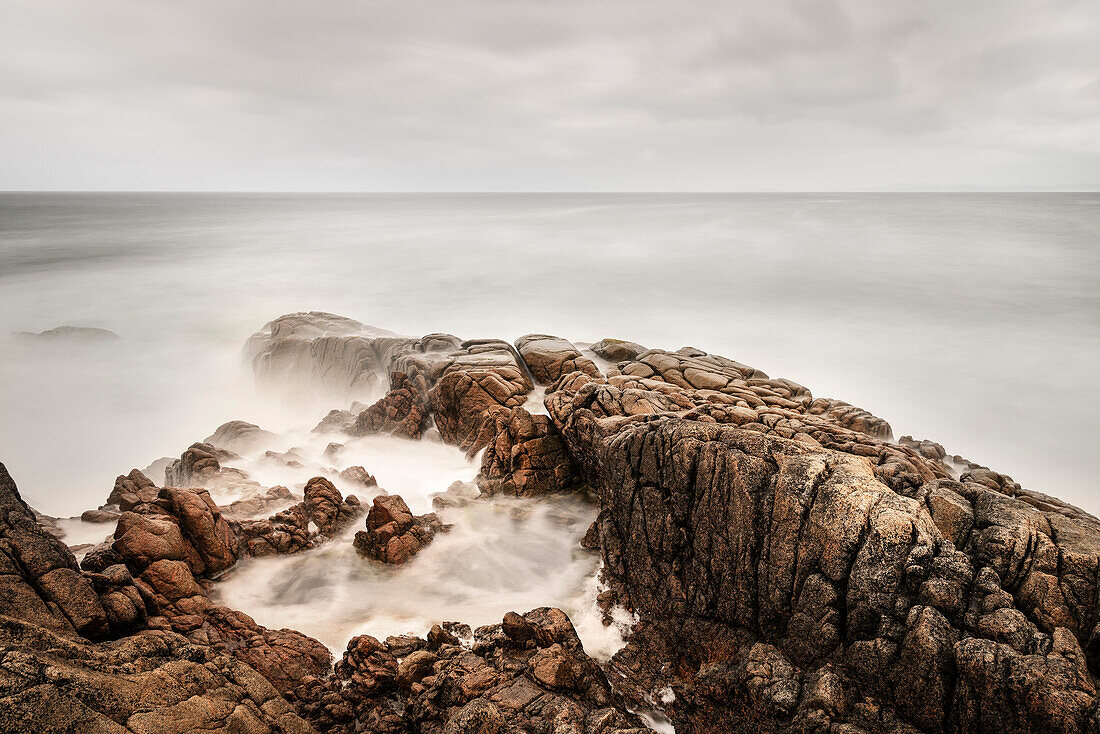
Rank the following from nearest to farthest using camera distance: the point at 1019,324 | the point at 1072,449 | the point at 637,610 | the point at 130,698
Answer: the point at 130,698, the point at 637,610, the point at 1072,449, the point at 1019,324

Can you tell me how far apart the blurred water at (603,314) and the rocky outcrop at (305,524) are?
1087 centimetres

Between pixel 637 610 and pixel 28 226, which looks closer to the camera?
pixel 637 610

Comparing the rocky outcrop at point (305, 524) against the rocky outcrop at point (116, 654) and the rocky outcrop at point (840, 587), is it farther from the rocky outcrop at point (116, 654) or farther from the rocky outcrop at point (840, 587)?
the rocky outcrop at point (840, 587)

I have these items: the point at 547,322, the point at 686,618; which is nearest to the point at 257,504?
the point at 686,618

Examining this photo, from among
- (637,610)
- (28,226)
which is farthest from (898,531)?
(28,226)

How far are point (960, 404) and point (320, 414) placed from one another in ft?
88.0

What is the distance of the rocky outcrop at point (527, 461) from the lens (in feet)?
51.9

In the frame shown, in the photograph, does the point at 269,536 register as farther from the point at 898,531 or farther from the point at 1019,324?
the point at 1019,324

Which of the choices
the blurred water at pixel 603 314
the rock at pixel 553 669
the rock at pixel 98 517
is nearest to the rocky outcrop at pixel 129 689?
the rock at pixel 553 669

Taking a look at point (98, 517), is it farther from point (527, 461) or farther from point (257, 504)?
point (527, 461)

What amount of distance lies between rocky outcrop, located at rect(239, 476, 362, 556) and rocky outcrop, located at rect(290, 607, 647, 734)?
4509 millimetres

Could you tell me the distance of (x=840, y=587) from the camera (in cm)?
827

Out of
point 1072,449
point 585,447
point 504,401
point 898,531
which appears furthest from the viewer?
point 1072,449

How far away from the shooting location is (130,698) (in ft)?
21.9
